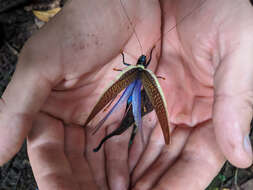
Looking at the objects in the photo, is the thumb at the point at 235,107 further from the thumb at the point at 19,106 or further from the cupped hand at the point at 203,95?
the thumb at the point at 19,106

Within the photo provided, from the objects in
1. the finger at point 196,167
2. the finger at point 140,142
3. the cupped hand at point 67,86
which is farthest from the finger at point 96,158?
the finger at point 196,167

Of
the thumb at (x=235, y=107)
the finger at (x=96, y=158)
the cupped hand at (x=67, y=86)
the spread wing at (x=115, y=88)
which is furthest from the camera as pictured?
the finger at (x=96, y=158)

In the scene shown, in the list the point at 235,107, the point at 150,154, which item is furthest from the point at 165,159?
the point at 235,107

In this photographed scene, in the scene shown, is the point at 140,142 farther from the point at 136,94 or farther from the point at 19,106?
the point at 19,106

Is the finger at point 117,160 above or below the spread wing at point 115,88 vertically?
below

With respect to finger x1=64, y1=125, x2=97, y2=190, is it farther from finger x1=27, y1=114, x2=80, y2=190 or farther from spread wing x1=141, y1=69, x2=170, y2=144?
spread wing x1=141, y1=69, x2=170, y2=144

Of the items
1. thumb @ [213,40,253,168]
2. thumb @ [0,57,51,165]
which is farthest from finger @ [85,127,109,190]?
thumb @ [213,40,253,168]
